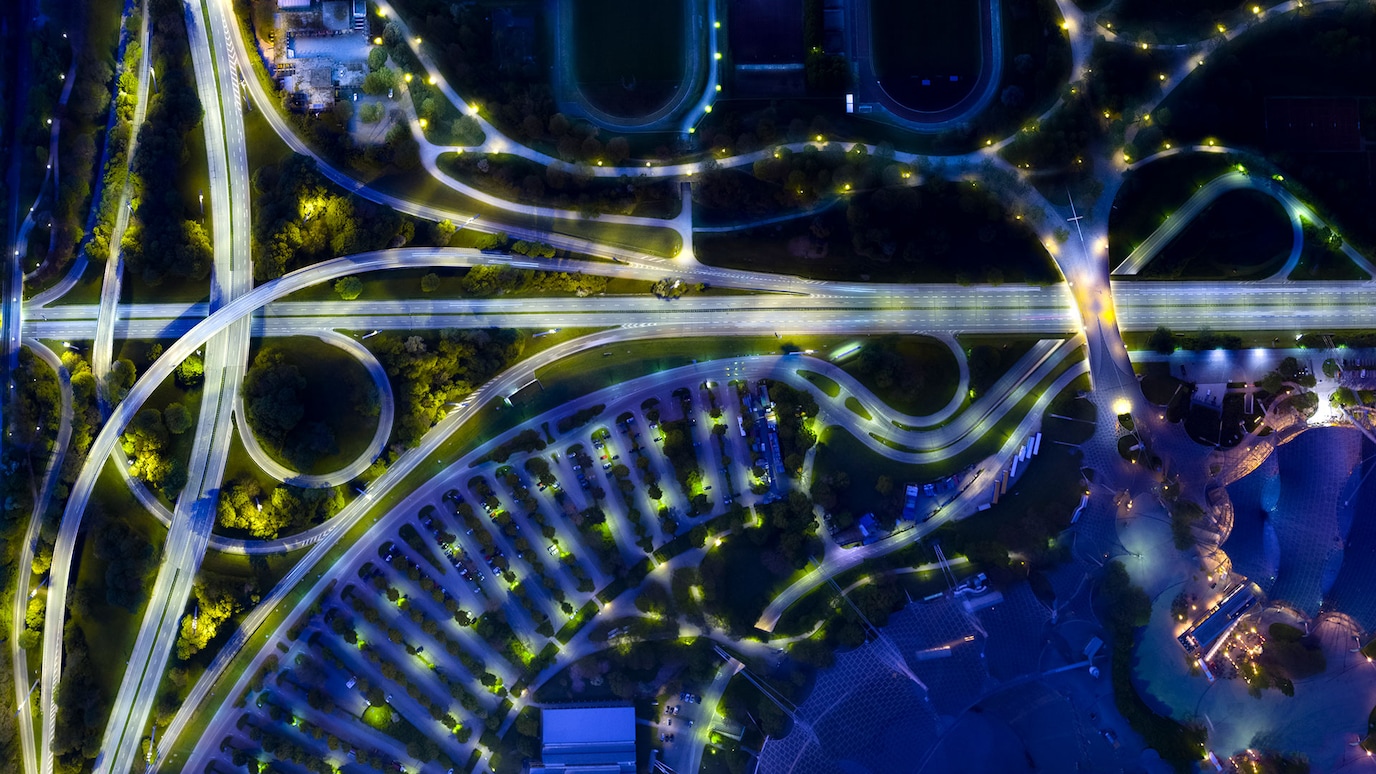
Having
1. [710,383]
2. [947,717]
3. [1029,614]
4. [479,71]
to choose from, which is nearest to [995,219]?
[710,383]

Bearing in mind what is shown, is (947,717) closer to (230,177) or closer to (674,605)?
(674,605)

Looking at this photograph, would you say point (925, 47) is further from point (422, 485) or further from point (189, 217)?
point (189, 217)

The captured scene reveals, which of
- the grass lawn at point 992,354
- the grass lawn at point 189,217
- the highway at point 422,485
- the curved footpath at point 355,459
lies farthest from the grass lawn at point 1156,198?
the grass lawn at point 189,217

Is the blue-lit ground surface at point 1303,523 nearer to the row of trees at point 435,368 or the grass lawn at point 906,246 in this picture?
the grass lawn at point 906,246

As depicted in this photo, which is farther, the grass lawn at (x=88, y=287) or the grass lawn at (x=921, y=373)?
the grass lawn at (x=88, y=287)

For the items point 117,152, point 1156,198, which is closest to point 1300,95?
point 1156,198

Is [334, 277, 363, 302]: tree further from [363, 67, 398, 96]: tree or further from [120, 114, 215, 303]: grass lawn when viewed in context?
[363, 67, 398, 96]: tree
